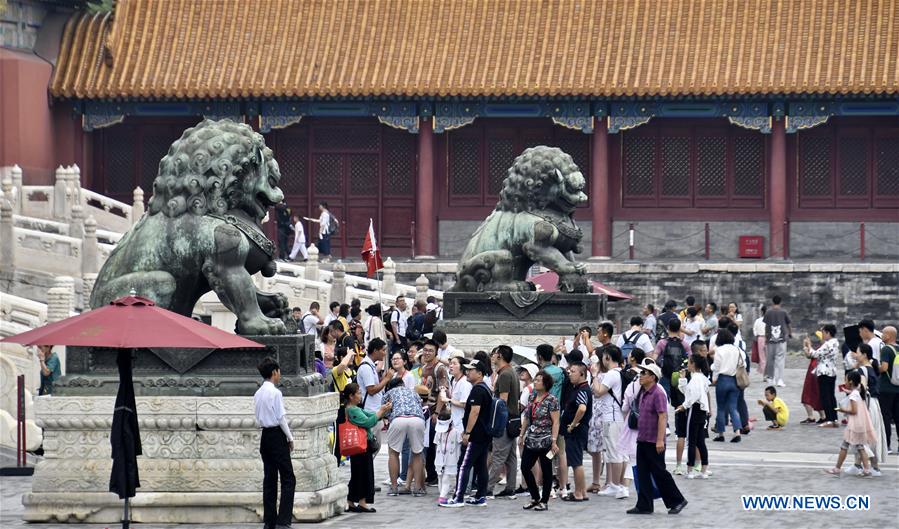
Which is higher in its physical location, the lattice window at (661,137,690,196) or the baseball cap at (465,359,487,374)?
the lattice window at (661,137,690,196)

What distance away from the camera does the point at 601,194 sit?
41.2m

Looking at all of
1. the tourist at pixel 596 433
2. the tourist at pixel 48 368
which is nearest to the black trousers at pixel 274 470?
the tourist at pixel 596 433

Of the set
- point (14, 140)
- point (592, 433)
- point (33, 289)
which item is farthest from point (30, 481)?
point (14, 140)

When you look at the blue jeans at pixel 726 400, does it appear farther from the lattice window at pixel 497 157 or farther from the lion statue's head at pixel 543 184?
the lattice window at pixel 497 157

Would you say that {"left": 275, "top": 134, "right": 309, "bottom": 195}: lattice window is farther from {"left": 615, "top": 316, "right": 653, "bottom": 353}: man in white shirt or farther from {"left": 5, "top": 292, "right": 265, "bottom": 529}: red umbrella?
{"left": 5, "top": 292, "right": 265, "bottom": 529}: red umbrella

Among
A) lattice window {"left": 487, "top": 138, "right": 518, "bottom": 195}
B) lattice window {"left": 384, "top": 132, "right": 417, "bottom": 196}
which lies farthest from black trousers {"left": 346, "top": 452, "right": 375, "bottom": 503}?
lattice window {"left": 384, "top": 132, "right": 417, "bottom": 196}

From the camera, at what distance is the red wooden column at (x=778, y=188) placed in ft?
134

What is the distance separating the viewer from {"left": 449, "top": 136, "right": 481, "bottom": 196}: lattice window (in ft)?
140

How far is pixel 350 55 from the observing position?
4159cm

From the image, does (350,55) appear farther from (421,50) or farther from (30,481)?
(30,481)

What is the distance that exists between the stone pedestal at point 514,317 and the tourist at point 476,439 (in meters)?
6.71

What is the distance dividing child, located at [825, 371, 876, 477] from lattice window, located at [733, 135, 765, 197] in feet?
72.9

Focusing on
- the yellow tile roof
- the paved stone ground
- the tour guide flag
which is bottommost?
the paved stone ground

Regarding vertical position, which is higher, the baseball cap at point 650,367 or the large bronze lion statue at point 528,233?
the large bronze lion statue at point 528,233
